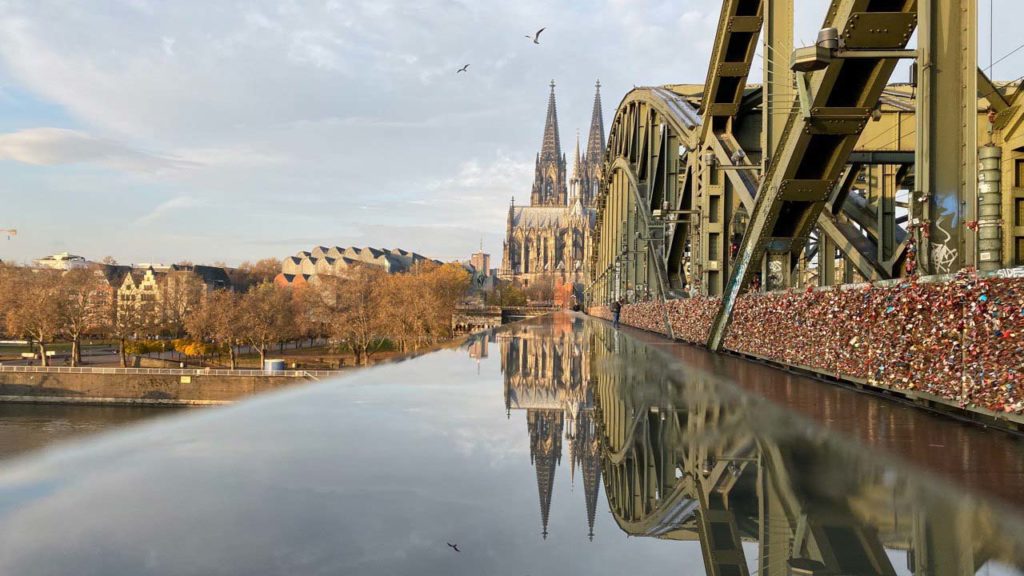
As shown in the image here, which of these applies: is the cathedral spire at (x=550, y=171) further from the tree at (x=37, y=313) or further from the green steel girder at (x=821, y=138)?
the green steel girder at (x=821, y=138)

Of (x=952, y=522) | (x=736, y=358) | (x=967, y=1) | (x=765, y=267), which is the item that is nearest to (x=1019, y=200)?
(x=765, y=267)

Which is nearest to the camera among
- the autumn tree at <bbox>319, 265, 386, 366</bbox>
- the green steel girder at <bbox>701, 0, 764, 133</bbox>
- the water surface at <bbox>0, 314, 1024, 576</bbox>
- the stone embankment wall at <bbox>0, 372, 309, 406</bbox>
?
the water surface at <bbox>0, 314, 1024, 576</bbox>

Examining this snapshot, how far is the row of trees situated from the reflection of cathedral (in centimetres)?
4305

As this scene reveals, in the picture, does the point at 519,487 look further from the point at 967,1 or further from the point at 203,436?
the point at 967,1

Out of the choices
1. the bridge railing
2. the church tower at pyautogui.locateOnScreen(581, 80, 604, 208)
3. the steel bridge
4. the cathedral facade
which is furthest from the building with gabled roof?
the steel bridge

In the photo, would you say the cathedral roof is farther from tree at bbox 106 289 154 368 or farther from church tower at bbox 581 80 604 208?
tree at bbox 106 289 154 368

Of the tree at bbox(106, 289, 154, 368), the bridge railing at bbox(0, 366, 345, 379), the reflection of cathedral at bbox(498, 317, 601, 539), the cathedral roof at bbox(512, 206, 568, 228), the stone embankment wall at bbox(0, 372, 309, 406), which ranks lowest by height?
the stone embankment wall at bbox(0, 372, 309, 406)

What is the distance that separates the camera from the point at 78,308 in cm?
5494

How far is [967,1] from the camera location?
6941mm

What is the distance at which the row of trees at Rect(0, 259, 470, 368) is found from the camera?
5406cm

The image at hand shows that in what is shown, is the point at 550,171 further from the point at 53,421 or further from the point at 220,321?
the point at 53,421

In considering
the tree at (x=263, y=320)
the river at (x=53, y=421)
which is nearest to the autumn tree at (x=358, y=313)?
the tree at (x=263, y=320)

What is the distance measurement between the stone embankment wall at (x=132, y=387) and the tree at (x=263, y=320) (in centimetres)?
1152

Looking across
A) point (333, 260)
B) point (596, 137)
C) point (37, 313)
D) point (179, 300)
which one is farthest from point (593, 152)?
point (37, 313)
